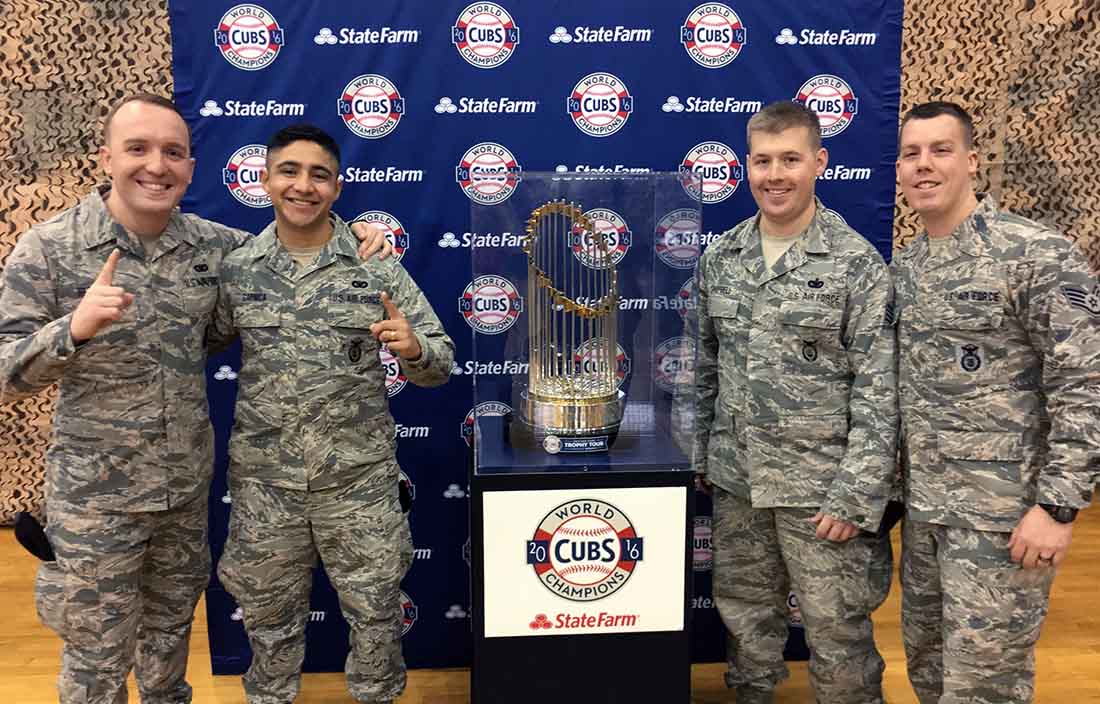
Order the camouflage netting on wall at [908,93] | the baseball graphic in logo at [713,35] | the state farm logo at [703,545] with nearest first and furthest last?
the baseball graphic in logo at [713,35] → the state farm logo at [703,545] → the camouflage netting on wall at [908,93]

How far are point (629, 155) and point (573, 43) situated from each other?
0.41 metres

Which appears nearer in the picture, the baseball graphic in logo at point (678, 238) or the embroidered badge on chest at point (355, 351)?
the baseball graphic in logo at point (678, 238)

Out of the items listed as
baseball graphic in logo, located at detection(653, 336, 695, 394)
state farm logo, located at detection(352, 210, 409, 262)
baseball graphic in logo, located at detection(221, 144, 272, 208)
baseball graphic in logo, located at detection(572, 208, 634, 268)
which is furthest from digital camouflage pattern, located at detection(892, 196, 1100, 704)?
baseball graphic in logo, located at detection(221, 144, 272, 208)

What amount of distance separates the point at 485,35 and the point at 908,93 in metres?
2.29

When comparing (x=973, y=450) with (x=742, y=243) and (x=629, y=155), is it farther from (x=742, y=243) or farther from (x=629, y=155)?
(x=629, y=155)

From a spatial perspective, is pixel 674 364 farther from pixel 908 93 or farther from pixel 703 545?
pixel 908 93

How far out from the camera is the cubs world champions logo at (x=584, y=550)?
6.91 feet

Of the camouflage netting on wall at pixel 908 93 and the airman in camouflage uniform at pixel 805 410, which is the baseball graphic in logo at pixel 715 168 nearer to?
the airman in camouflage uniform at pixel 805 410

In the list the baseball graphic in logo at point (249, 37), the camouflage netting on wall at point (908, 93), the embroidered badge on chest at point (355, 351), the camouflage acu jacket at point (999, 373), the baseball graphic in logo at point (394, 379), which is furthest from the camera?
the camouflage netting on wall at point (908, 93)

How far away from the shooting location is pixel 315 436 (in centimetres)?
232

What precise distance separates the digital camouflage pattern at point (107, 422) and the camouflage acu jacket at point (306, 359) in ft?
0.44

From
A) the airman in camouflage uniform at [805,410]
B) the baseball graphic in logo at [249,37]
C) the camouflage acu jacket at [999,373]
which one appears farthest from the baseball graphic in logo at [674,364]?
the baseball graphic in logo at [249,37]

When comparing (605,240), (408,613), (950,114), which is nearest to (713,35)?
(950,114)

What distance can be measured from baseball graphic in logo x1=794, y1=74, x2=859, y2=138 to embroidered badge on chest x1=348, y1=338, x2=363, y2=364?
5.62ft
